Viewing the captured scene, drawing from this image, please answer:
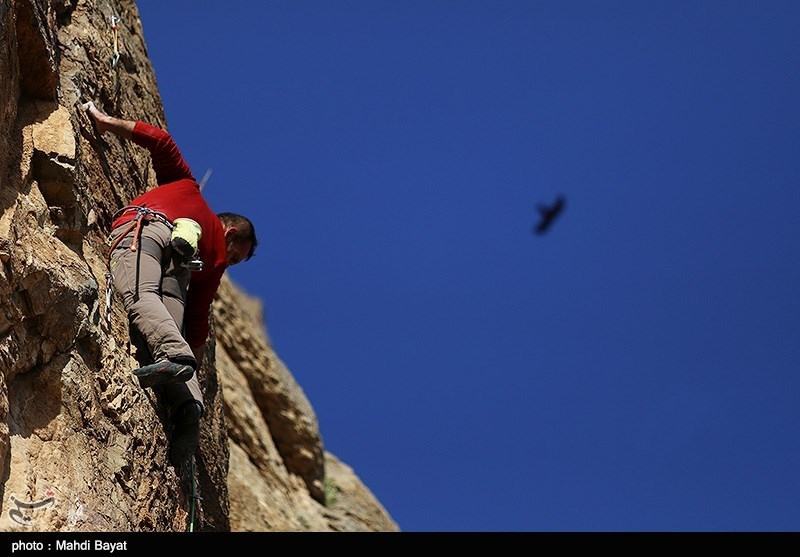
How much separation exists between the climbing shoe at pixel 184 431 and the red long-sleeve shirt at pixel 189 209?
70 cm

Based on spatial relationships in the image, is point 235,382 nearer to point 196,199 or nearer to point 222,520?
point 222,520

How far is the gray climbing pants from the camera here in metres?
7.50

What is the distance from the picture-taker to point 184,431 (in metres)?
7.99

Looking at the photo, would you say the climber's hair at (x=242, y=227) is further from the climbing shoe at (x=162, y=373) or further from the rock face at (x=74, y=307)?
the climbing shoe at (x=162, y=373)

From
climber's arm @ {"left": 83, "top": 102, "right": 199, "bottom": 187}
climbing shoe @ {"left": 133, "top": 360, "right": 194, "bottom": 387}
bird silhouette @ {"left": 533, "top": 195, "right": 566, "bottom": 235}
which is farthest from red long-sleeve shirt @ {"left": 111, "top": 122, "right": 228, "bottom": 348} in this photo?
bird silhouette @ {"left": 533, "top": 195, "right": 566, "bottom": 235}

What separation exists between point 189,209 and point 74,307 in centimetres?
171

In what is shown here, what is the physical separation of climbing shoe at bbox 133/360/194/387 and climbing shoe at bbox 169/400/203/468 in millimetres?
545

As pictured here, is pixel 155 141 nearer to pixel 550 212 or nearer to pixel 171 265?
pixel 171 265

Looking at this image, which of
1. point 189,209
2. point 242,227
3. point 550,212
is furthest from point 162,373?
point 550,212

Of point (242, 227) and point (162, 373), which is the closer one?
point (162, 373)

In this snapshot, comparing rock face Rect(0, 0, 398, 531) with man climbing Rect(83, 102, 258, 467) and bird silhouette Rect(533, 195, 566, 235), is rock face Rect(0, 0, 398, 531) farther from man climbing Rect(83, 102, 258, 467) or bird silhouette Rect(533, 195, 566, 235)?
bird silhouette Rect(533, 195, 566, 235)

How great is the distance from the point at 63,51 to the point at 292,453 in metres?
8.24

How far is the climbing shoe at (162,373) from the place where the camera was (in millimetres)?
7348

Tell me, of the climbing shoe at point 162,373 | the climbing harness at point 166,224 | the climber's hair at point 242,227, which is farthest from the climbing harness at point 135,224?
the climber's hair at point 242,227
